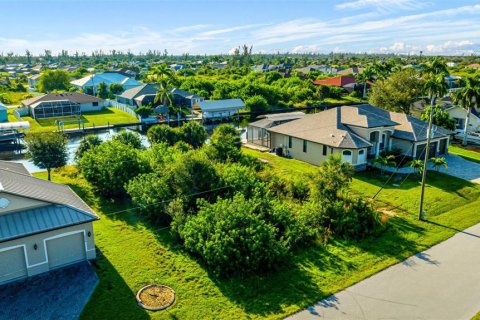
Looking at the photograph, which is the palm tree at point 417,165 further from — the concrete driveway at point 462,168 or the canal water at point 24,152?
the canal water at point 24,152

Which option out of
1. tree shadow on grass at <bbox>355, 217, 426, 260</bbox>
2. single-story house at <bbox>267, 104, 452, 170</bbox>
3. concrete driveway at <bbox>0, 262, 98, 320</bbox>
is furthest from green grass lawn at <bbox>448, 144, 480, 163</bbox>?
concrete driveway at <bbox>0, 262, 98, 320</bbox>

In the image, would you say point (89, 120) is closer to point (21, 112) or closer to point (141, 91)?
point (21, 112)

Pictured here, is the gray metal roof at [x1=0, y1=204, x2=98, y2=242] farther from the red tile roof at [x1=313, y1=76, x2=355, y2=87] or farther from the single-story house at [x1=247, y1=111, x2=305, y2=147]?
the red tile roof at [x1=313, y1=76, x2=355, y2=87]

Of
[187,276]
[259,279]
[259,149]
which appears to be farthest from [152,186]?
[259,149]

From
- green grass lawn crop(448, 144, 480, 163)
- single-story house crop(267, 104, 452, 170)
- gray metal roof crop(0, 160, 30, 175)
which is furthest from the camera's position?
green grass lawn crop(448, 144, 480, 163)

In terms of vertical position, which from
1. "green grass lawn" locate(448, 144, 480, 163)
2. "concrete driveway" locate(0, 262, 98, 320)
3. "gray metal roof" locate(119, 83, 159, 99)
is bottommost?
"concrete driveway" locate(0, 262, 98, 320)

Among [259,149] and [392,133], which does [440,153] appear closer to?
[392,133]

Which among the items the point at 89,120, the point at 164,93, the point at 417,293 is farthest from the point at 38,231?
the point at 89,120
